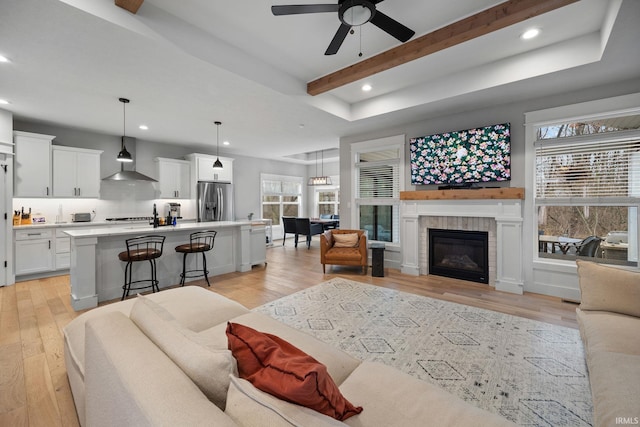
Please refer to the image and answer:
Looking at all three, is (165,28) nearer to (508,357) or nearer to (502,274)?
(508,357)

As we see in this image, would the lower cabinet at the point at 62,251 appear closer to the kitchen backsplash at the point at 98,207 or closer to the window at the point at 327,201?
the kitchen backsplash at the point at 98,207

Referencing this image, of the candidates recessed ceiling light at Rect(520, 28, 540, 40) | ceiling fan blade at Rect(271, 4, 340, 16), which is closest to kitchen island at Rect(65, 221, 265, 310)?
ceiling fan blade at Rect(271, 4, 340, 16)

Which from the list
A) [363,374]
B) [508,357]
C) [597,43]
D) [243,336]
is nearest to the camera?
[243,336]

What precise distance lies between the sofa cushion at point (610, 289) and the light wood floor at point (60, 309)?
3.31ft

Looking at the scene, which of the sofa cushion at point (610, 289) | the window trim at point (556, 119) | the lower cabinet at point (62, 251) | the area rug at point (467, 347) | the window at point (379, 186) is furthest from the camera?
the window at point (379, 186)

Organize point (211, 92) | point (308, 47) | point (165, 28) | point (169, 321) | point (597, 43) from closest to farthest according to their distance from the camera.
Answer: point (169, 321) < point (165, 28) < point (597, 43) < point (308, 47) < point (211, 92)

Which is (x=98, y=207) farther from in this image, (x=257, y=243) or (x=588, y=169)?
(x=588, y=169)

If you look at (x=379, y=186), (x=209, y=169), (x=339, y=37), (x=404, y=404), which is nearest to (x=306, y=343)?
(x=404, y=404)

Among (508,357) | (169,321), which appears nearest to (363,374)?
(169,321)

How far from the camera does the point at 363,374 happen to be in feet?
4.28

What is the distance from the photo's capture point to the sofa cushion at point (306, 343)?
53.4 inches

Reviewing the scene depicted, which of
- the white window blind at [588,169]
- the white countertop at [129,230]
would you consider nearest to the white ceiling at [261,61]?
the white window blind at [588,169]

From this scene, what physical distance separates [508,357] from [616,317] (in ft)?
2.52

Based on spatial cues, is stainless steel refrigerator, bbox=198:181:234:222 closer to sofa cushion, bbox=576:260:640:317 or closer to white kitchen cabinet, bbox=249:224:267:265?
white kitchen cabinet, bbox=249:224:267:265
